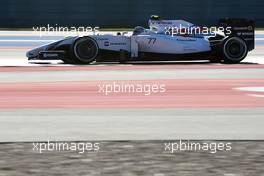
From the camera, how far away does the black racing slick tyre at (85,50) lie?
643 inches

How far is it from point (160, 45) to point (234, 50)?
6.49 ft

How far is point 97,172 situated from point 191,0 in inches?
1754

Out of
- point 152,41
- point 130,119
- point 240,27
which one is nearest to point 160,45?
point 152,41

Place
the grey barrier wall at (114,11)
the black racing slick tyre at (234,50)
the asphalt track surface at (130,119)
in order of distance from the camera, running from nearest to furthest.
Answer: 1. the asphalt track surface at (130,119)
2. the black racing slick tyre at (234,50)
3. the grey barrier wall at (114,11)

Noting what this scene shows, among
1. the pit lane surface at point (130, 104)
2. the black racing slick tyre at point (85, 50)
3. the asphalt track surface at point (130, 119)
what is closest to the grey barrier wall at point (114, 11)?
the black racing slick tyre at point (85, 50)

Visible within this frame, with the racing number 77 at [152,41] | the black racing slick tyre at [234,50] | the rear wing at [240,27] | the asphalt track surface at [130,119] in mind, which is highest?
the rear wing at [240,27]

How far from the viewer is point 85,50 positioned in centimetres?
1644

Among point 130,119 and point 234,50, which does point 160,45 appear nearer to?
point 234,50

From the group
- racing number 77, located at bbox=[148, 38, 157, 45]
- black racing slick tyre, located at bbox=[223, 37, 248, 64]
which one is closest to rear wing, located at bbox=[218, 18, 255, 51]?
black racing slick tyre, located at bbox=[223, 37, 248, 64]

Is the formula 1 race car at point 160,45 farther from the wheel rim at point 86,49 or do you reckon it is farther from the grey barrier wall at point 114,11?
the grey barrier wall at point 114,11

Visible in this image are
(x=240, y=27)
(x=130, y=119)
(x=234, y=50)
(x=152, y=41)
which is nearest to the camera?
(x=130, y=119)

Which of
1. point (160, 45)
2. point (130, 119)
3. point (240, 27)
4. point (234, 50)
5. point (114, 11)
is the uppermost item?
point (114, 11)

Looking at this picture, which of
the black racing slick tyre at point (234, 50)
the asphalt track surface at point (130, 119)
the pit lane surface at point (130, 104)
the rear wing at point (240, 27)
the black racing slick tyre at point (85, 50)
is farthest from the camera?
the rear wing at point (240, 27)

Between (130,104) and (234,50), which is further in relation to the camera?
(234,50)
